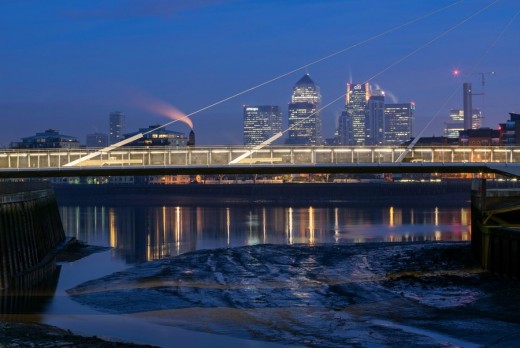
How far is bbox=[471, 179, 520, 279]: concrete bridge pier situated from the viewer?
40.7 meters

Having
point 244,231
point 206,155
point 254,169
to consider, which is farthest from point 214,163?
point 244,231

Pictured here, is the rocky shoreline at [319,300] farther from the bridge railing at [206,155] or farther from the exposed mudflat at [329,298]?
the bridge railing at [206,155]

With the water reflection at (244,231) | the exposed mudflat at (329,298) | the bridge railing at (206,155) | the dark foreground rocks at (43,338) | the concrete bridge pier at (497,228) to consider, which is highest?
the bridge railing at (206,155)

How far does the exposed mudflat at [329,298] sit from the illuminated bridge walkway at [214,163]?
578cm

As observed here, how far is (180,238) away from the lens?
82500 millimetres

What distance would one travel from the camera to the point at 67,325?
33.4 m

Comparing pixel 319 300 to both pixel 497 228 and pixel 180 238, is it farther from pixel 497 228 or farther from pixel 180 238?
pixel 180 238

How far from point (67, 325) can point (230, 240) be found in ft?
153

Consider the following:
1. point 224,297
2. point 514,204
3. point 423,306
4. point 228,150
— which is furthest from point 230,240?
point 423,306

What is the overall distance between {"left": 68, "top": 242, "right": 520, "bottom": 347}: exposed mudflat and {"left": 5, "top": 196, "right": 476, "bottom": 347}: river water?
1316mm

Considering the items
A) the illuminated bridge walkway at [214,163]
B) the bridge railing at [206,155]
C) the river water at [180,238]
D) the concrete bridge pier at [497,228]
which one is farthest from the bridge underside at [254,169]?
the river water at [180,238]

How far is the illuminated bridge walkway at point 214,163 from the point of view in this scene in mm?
56594

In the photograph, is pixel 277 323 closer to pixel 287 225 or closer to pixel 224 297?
pixel 224 297

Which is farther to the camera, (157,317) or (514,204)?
(514,204)
